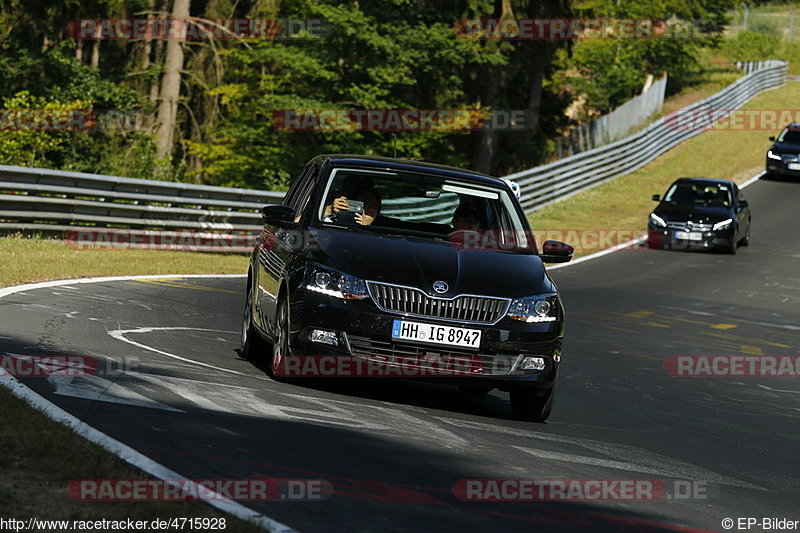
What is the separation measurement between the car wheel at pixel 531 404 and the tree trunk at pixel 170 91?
3574 centimetres

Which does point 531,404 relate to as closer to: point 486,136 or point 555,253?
point 555,253

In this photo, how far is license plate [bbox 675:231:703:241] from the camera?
2800cm

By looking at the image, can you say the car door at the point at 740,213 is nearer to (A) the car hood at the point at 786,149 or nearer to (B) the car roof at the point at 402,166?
(A) the car hood at the point at 786,149

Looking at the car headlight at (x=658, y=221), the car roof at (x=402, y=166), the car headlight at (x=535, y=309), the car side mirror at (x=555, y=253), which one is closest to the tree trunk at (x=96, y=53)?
the car headlight at (x=658, y=221)

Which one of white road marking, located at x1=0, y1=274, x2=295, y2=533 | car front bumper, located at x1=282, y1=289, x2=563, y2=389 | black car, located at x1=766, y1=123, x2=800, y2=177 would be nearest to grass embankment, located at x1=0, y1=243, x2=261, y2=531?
white road marking, located at x1=0, y1=274, x2=295, y2=533

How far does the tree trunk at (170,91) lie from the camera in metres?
43.6

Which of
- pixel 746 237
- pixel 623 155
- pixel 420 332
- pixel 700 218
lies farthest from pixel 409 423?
pixel 623 155

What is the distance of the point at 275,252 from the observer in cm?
983

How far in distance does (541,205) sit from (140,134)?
1494 centimetres

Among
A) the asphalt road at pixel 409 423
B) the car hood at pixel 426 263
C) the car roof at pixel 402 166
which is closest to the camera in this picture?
the asphalt road at pixel 409 423

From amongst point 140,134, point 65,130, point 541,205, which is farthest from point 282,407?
point 140,134

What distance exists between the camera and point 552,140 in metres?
58.0

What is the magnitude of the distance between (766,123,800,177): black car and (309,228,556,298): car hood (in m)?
35.2

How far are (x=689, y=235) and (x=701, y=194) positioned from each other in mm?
1603
